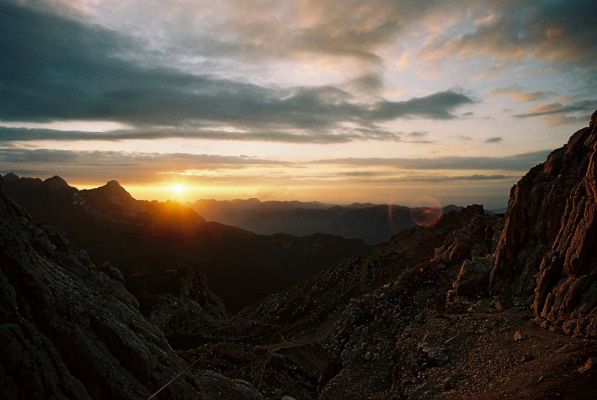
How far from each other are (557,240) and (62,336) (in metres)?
38.2

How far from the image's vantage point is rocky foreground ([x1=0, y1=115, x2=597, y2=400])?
58.3 feet

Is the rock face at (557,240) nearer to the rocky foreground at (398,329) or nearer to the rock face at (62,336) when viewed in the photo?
the rocky foreground at (398,329)

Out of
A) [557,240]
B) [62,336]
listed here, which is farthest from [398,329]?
[62,336]

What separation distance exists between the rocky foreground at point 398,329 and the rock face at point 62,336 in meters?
0.06

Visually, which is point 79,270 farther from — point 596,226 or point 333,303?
point 333,303

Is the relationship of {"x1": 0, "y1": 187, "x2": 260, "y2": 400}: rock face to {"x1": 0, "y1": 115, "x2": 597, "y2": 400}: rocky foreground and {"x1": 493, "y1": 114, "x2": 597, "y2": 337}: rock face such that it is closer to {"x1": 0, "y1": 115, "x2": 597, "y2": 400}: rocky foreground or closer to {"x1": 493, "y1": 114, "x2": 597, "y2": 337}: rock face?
→ {"x1": 0, "y1": 115, "x2": 597, "y2": 400}: rocky foreground

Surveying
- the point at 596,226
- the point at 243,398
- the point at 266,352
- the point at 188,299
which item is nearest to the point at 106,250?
the point at 188,299

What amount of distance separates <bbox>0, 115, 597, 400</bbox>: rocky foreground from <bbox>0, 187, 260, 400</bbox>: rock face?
58 mm

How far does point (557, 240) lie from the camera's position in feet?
123

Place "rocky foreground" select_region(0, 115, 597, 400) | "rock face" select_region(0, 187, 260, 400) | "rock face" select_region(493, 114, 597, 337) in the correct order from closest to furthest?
"rock face" select_region(0, 187, 260, 400), "rocky foreground" select_region(0, 115, 597, 400), "rock face" select_region(493, 114, 597, 337)

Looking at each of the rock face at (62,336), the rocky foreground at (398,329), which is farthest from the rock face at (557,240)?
the rock face at (62,336)

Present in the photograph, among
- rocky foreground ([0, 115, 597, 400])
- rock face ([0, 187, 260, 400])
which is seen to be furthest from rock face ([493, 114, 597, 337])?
rock face ([0, 187, 260, 400])

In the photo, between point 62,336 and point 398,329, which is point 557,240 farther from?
point 62,336

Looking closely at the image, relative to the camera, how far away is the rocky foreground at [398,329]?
1778 cm
